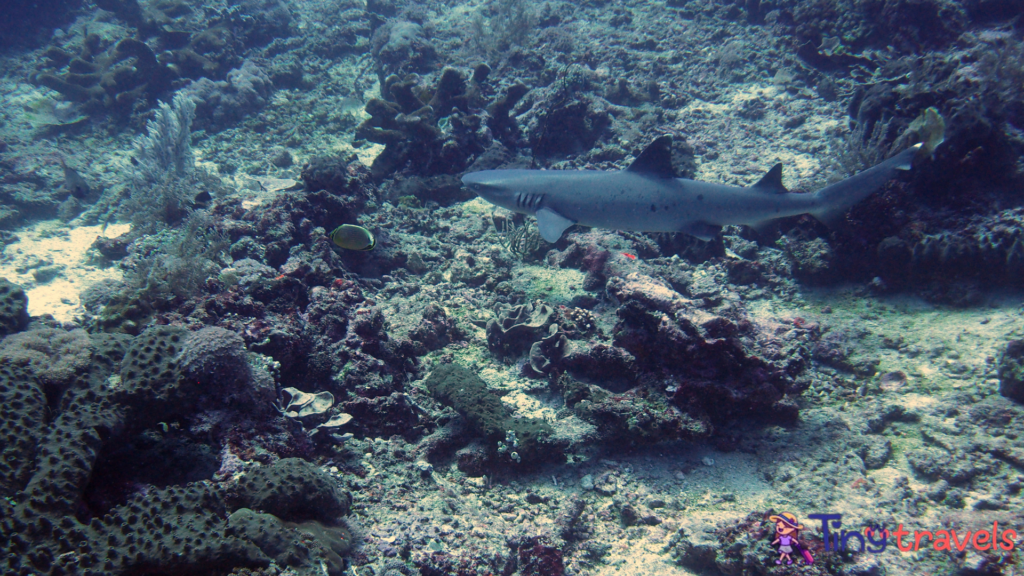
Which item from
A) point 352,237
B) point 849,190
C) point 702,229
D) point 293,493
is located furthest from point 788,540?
point 352,237

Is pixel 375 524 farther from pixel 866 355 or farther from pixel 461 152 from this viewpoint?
pixel 461 152

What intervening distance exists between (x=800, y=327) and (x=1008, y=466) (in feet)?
6.16

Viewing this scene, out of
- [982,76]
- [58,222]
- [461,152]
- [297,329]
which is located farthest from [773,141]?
[58,222]

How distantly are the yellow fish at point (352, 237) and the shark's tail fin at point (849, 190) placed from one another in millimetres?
5477

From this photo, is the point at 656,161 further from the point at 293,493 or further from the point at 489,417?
the point at 293,493

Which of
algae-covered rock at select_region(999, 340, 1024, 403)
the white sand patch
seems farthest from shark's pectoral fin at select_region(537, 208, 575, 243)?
the white sand patch

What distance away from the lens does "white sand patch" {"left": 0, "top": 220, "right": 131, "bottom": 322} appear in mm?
6359

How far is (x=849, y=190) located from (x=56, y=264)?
12859mm

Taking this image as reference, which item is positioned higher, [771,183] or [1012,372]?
[771,183]

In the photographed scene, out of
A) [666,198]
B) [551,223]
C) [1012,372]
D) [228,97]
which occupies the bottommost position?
[1012,372]

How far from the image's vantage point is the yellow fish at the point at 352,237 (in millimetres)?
4812

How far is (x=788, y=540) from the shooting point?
2.58 meters

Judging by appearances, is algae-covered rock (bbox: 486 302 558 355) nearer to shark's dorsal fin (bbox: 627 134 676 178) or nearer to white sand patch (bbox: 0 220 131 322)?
shark's dorsal fin (bbox: 627 134 676 178)

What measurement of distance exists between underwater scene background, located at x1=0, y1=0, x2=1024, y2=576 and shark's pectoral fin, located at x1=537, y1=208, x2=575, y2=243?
2.61ft
